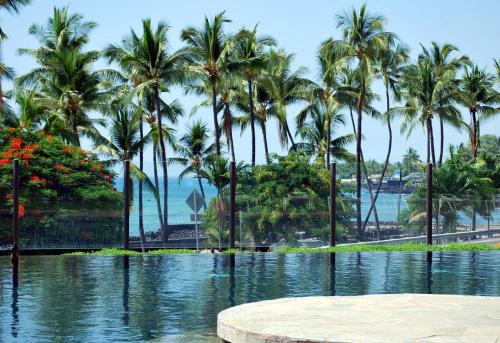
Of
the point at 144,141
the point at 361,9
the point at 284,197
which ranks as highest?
the point at 361,9

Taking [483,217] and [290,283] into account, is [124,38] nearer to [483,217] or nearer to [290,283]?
[483,217]

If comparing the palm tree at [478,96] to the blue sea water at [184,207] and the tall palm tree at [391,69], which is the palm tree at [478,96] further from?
the blue sea water at [184,207]

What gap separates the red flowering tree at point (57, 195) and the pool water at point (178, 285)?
99 centimetres

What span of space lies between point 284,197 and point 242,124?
1294 inches

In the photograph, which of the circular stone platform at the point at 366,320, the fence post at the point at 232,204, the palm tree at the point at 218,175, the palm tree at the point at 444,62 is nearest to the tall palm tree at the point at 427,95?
the palm tree at the point at 444,62

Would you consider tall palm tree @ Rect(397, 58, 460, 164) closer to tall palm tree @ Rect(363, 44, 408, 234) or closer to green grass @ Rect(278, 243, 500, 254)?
tall palm tree @ Rect(363, 44, 408, 234)

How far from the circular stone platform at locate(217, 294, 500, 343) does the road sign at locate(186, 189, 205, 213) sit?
38.6 ft

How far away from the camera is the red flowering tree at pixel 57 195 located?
945 inches

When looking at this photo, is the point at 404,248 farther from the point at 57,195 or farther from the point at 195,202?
the point at 57,195

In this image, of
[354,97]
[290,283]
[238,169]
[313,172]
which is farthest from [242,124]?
[290,283]

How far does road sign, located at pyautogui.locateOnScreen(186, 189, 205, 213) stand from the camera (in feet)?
80.6

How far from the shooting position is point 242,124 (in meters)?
58.3

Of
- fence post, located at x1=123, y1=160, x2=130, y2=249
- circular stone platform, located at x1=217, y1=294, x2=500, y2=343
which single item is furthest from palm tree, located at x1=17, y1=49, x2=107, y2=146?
circular stone platform, located at x1=217, y1=294, x2=500, y2=343

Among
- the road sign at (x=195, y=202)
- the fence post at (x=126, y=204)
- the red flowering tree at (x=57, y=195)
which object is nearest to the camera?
the fence post at (x=126, y=204)
